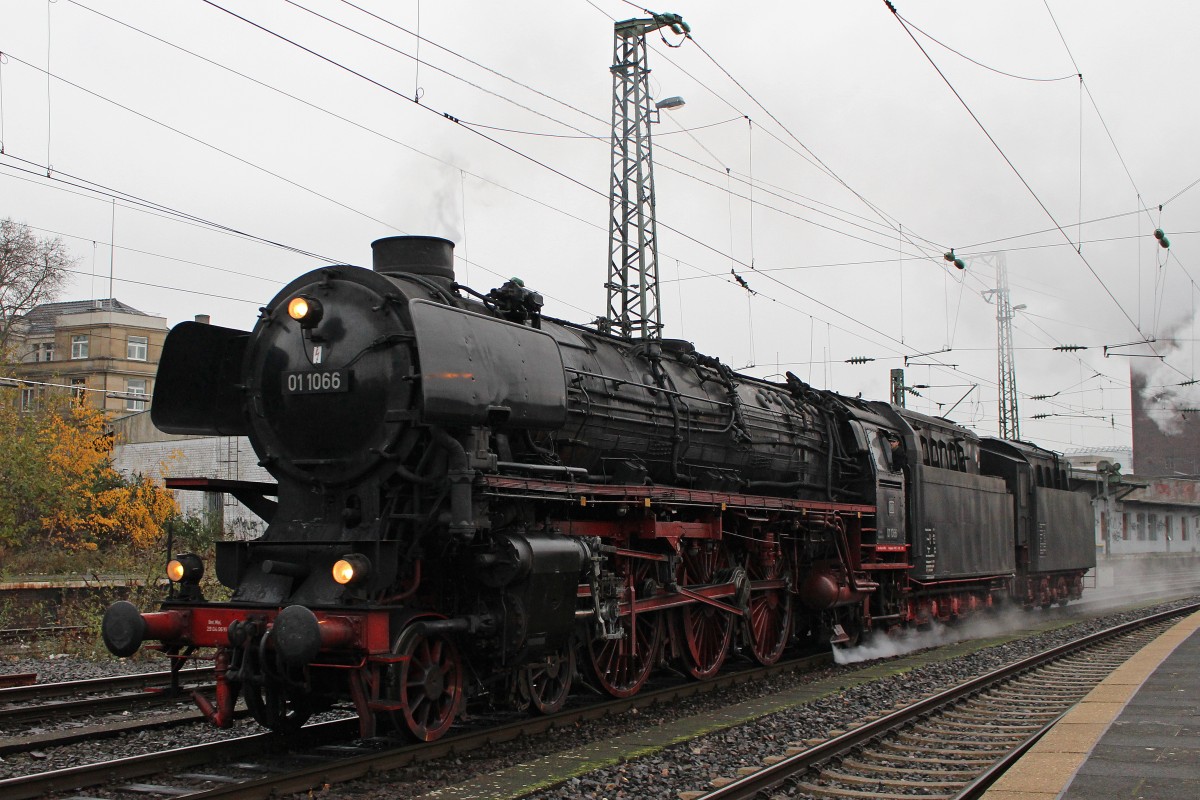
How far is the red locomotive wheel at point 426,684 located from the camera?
705cm

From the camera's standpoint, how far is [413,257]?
863cm

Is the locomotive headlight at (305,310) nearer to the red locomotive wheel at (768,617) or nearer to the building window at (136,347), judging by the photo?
the red locomotive wheel at (768,617)

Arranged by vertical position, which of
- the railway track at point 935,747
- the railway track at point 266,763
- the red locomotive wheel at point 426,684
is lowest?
the railway track at point 935,747

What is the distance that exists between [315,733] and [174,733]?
121 centimetres

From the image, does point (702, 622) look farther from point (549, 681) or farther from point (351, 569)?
point (351, 569)

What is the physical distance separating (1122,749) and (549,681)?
4343 millimetres

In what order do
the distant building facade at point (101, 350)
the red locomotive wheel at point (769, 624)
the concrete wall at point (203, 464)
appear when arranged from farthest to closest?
the distant building facade at point (101, 350), the concrete wall at point (203, 464), the red locomotive wheel at point (769, 624)

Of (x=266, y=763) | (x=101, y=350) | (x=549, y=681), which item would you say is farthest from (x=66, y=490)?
(x=101, y=350)

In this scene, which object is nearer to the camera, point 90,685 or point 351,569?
point 351,569

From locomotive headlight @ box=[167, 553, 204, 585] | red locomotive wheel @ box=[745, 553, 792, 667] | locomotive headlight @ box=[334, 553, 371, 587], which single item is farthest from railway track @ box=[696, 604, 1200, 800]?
locomotive headlight @ box=[167, 553, 204, 585]

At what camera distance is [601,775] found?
22.1 feet

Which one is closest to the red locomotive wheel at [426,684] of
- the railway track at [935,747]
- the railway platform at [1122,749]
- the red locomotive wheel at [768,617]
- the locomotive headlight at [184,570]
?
the locomotive headlight at [184,570]

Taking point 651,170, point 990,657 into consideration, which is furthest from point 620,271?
point 990,657

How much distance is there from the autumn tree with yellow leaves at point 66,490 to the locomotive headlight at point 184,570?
1334cm
